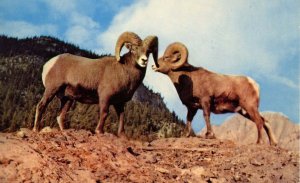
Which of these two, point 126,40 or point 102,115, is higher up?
point 126,40

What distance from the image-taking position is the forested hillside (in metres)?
21.8

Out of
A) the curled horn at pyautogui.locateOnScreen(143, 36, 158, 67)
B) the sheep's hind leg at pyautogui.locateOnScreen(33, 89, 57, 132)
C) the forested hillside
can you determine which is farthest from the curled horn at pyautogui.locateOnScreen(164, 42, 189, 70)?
the sheep's hind leg at pyautogui.locateOnScreen(33, 89, 57, 132)

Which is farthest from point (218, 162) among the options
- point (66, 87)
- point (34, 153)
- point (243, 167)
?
point (34, 153)

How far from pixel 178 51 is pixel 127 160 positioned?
719 cm

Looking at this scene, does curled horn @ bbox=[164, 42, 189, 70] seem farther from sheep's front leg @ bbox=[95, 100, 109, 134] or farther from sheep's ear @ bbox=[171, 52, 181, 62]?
sheep's front leg @ bbox=[95, 100, 109, 134]

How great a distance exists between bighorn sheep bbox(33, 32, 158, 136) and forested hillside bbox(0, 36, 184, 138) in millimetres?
4070

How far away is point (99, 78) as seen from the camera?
1385 cm

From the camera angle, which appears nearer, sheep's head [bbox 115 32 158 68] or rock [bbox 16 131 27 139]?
rock [bbox 16 131 27 139]

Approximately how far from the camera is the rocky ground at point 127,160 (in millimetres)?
10359

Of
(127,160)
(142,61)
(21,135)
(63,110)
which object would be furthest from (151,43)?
(21,135)

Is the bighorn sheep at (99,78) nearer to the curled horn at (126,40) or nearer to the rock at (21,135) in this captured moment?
the curled horn at (126,40)

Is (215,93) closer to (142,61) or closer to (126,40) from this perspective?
(126,40)

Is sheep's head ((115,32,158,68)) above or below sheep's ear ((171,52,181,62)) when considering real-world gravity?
below

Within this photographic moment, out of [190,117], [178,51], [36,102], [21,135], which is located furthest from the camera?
[36,102]
